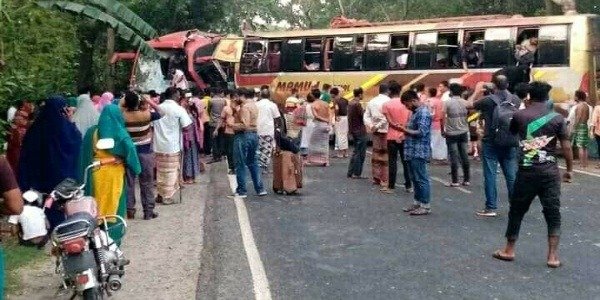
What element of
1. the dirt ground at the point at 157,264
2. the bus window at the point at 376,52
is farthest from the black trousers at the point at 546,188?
the bus window at the point at 376,52

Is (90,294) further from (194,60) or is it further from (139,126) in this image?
(194,60)

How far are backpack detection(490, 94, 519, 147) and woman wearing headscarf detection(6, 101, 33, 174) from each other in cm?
585

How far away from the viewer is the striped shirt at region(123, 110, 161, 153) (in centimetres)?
1072

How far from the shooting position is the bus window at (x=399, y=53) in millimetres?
22406

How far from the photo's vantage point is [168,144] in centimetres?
1198

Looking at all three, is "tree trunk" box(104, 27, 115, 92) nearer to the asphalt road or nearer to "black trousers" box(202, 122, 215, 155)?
"black trousers" box(202, 122, 215, 155)

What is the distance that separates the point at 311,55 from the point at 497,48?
20.3ft

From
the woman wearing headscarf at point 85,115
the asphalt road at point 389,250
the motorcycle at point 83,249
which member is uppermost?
the woman wearing headscarf at point 85,115

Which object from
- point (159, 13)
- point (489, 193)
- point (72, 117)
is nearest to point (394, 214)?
point (489, 193)

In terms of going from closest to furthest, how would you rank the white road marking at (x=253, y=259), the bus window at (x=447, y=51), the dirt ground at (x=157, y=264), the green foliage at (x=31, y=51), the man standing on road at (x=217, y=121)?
1. the white road marking at (x=253, y=259)
2. the dirt ground at (x=157, y=264)
3. the green foliage at (x=31, y=51)
4. the man standing on road at (x=217, y=121)
5. the bus window at (x=447, y=51)

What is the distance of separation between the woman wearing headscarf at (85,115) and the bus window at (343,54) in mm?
13191

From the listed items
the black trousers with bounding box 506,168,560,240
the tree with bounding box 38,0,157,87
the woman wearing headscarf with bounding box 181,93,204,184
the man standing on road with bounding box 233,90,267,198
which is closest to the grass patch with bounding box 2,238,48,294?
the tree with bounding box 38,0,157,87

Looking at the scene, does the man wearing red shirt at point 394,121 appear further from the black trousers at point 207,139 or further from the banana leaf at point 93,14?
the black trousers at point 207,139

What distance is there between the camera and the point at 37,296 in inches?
282
